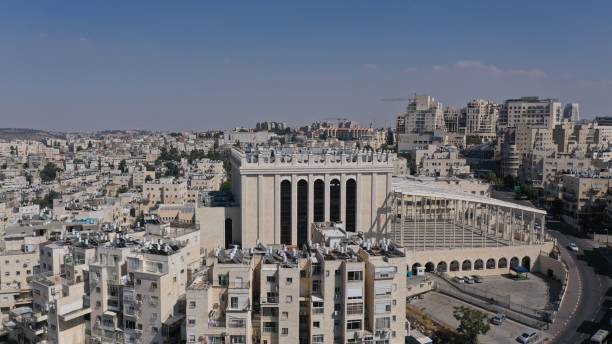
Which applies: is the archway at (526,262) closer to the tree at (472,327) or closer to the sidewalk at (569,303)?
the sidewalk at (569,303)

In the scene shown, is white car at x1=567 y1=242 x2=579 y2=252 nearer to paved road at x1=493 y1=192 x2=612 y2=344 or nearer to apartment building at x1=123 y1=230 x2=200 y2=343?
paved road at x1=493 y1=192 x2=612 y2=344

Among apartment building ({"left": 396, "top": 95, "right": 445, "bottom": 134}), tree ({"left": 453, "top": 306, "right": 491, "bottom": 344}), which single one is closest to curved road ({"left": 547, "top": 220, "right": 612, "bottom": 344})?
tree ({"left": 453, "top": 306, "right": 491, "bottom": 344})

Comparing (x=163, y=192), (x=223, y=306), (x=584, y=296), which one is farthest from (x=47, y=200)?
(x=584, y=296)

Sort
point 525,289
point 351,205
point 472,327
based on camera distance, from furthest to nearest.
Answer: point 351,205
point 525,289
point 472,327

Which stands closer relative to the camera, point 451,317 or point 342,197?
point 451,317

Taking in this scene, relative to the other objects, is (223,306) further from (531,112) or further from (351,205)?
(531,112)

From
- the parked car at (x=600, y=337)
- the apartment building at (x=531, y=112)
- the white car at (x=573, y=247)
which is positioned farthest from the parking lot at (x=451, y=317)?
the apartment building at (x=531, y=112)
